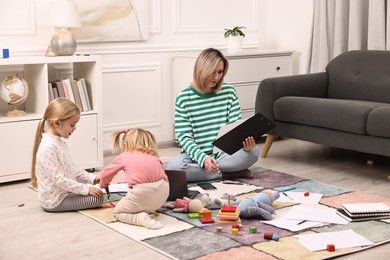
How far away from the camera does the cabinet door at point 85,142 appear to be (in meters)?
4.39

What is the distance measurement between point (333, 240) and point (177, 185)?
0.95 m

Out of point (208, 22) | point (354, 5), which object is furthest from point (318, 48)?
point (208, 22)

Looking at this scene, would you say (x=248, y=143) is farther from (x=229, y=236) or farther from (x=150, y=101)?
(x=150, y=101)

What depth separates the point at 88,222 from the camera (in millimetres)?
3332

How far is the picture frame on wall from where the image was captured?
4.82 m

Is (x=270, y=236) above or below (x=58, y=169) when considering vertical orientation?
below

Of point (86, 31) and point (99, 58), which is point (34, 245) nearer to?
point (99, 58)

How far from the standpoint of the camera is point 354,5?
210 inches

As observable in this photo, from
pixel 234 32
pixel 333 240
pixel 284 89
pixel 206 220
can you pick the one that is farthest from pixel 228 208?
pixel 234 32

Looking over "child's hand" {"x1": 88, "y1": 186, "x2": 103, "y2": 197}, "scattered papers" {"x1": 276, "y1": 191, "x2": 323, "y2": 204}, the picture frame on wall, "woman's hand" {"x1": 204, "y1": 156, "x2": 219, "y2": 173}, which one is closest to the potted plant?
the picture frame on wall

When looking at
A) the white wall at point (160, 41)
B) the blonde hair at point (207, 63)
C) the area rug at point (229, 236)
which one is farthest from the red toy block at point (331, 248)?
the white wall at point (160, 41)

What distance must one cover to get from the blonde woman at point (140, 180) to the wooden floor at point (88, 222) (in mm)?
Answer: 147

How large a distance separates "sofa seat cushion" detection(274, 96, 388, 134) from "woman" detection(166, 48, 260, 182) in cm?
60

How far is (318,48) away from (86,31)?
6.54ft
